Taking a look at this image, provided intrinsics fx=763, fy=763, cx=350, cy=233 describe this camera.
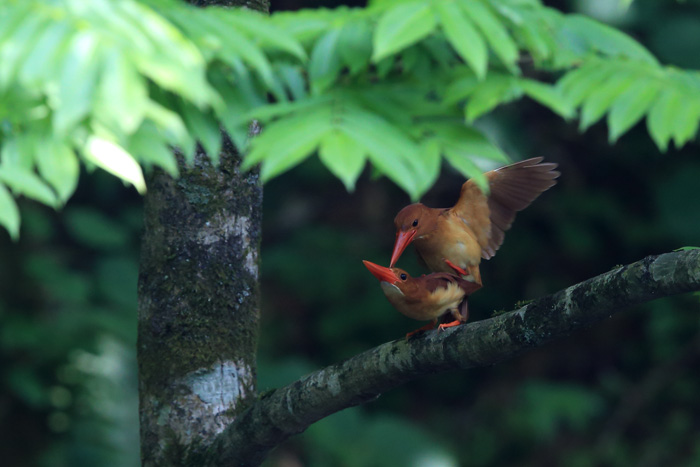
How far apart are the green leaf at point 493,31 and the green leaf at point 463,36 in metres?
0.02

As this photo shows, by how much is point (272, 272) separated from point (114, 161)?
4.72 m

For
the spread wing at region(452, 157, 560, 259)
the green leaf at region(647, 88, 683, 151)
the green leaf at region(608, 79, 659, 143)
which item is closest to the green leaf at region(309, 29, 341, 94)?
the green leaf at region(608, 79, 659, 143)

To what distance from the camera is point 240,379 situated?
2.07m

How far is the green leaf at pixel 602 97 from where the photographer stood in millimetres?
1524

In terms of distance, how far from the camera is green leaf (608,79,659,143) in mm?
1540

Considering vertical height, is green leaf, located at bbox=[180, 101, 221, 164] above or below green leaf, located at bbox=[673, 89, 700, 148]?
above

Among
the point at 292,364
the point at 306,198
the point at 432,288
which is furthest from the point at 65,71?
the point at 306,198

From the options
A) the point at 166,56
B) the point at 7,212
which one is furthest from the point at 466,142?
the point at 7,212

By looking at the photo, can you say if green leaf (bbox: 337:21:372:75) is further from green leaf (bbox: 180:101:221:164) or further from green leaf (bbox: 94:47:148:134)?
green leaf (bbox: 94:47:148:134)

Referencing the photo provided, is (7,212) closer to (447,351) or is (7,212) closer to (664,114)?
(447,351)

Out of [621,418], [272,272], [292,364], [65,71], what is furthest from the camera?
[272,272]

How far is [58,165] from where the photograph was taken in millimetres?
1184

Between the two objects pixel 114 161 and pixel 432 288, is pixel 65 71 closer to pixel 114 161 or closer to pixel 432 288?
pixel 114 161

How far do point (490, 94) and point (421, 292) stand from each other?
65 cm
